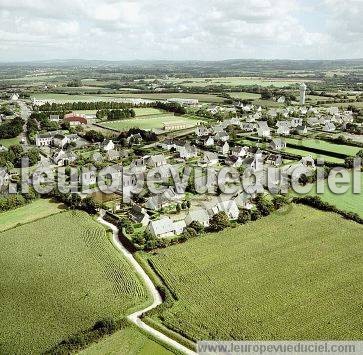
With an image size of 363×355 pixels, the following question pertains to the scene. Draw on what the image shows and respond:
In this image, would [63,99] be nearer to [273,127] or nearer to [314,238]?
[273,127]

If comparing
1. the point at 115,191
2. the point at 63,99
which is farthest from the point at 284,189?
the point at 63,99

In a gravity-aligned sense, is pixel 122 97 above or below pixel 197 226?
above

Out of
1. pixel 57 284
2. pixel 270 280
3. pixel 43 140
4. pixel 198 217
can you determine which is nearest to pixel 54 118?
pixel 43 140

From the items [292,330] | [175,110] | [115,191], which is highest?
[175,110]

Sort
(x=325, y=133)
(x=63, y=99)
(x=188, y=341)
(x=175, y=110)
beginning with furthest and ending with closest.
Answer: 1. (x=63, y=99)
2. (x=175, y=110)
3. (x=325, y=133)
4. (x=188, y=341)

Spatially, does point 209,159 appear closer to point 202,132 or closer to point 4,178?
point 202,132

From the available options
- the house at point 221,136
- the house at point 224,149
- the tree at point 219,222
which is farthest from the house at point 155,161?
the tree at point 219,222
